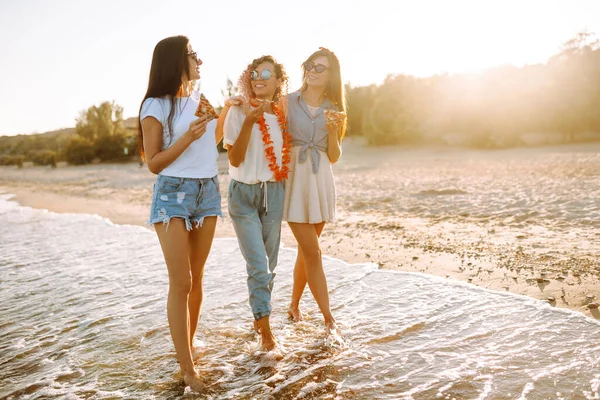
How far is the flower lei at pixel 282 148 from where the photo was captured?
3619 millimetres

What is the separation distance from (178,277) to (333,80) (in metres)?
1.85

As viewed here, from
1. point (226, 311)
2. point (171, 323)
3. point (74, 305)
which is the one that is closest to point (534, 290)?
point (226, 311)

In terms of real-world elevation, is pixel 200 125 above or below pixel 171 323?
above

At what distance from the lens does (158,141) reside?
9.91ft

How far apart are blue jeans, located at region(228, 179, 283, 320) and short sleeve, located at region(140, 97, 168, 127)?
32.0 inches

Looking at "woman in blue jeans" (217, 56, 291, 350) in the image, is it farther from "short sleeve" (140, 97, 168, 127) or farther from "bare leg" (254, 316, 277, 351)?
"short sleeve" (140, 97, 168, 127)

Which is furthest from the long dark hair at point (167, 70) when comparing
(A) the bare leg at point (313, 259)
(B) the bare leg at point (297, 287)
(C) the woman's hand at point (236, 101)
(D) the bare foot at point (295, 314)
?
(D) the bare foot at point (295, 314)

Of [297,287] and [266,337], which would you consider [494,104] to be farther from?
[266,337]

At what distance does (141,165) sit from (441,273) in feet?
88.4

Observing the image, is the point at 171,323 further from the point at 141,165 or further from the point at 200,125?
the point at 141,165

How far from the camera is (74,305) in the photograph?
536 cm

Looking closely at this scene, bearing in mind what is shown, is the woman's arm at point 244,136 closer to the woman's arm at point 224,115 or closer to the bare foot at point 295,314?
the woman's arm at point 224,115

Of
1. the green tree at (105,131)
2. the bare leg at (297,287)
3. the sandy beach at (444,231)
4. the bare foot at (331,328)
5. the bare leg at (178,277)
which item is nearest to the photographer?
the bare leg at (178,277)

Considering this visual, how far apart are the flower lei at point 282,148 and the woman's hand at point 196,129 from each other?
2.19ft
